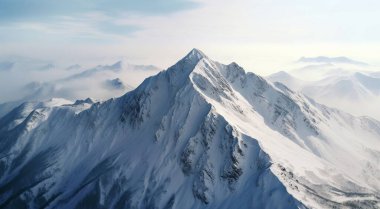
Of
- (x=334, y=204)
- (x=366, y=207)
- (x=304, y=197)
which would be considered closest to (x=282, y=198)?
(x=304, y=197)

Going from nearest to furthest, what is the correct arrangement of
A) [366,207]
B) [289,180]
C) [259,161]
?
1. [366,207]
2. [289,180]
3. [259,161]

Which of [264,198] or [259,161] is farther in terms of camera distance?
[259,161]

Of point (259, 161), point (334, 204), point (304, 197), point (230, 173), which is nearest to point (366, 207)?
point (334, 204)

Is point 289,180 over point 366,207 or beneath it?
over

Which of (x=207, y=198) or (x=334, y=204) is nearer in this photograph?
(x=334, y=204)

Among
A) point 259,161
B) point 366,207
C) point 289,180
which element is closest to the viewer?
point 366,207

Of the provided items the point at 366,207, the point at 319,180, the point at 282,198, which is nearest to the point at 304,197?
the point at 282,198

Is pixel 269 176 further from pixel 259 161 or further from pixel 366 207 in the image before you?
pixel 366 207

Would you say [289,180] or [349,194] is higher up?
[289,180]

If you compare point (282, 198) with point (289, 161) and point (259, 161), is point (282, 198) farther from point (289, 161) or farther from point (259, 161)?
point (289, 161)
